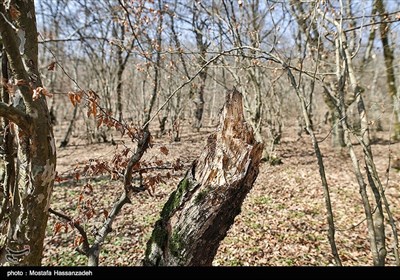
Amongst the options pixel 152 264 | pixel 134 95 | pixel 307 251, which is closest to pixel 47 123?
pixel 152 264

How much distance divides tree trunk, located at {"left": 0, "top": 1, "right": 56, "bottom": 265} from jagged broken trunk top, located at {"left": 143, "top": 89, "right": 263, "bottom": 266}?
0.88 meters

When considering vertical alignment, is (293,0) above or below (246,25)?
below

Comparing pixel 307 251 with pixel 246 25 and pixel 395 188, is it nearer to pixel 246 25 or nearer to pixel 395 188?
pixel 395 188

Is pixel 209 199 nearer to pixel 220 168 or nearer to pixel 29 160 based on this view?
pixel 220 168

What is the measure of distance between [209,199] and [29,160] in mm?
1358

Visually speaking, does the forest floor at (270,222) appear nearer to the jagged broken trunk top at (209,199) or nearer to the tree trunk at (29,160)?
the tree trunk at (29,160)

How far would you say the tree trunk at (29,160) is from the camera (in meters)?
1.72

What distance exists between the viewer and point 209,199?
5.53ft

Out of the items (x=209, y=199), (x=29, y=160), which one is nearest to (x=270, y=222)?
(x=209, y=199)

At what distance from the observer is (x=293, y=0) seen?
3281mm

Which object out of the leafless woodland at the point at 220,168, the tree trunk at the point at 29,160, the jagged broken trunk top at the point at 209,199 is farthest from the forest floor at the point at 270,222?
the jagged broken trunk top at the point at 209,199

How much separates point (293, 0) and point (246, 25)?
163 inches

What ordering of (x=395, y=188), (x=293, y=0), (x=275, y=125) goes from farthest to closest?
1. (x=275, y=125)
2. (x=395, y=188)
3. (x=293, y=0)

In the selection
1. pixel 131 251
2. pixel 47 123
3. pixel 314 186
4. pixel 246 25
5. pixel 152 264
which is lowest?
pixel 131 251
